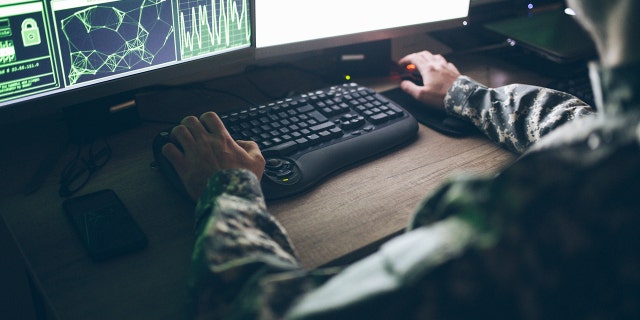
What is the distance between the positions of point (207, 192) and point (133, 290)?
16 cm

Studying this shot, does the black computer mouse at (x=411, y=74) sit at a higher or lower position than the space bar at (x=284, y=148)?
higher

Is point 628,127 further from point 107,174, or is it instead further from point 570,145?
point 107,174

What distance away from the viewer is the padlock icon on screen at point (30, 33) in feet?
2.69

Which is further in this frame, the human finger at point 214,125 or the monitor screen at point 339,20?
the monitor screen at point 339,20

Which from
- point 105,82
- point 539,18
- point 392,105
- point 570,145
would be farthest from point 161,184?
point 539,18

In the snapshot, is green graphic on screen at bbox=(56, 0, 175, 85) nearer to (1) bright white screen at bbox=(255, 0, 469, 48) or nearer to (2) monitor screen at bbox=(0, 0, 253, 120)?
(2) monitor screen at bbox=(0, 0, 253, 120)

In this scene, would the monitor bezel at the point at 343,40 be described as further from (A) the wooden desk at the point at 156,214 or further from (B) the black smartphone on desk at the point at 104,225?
(B) the black smartphone on desk at the point at 104,225

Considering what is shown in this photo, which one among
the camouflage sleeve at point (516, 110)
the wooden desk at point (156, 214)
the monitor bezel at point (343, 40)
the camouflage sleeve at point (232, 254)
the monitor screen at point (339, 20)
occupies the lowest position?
the wooden desk at point (156, 214)

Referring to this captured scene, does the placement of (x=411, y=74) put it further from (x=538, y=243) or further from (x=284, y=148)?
(x=538, y=243)

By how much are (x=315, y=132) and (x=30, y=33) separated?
0.47 metres

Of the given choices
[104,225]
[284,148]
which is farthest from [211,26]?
[104,225]

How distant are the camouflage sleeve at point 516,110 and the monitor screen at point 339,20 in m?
0.25

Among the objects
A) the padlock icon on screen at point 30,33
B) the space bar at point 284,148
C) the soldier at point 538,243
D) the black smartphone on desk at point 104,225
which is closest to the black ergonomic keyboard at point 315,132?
the space bar at point 284,148

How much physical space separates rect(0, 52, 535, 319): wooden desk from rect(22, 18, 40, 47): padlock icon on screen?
21 centimetres
